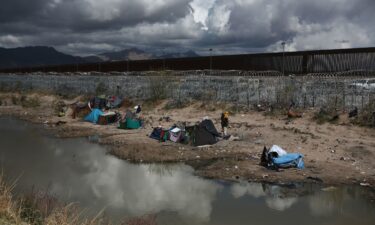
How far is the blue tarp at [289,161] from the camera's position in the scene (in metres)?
13.1

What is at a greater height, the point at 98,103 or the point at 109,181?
the point at 98,103

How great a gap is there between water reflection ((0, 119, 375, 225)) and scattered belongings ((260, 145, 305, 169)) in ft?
4.48

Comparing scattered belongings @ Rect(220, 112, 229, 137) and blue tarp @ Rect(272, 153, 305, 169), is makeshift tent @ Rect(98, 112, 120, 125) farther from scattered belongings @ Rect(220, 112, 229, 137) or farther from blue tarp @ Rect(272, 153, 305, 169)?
blue tarp @ Rect(272, 153, 305, 169)

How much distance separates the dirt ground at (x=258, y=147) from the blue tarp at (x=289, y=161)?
0.23 metres

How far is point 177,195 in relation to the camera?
11.4 meters

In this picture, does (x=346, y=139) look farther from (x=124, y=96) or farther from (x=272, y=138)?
(x=124, y=96)

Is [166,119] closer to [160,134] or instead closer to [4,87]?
[160,134]

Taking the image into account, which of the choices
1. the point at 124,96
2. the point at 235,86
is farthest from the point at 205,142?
the point at 124,96

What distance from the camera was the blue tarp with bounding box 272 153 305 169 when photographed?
13078 millimetres

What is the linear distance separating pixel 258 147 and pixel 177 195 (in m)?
5.18

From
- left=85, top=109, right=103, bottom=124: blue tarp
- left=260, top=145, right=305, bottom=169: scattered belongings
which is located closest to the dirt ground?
left=260, top=145, right=305, bottom=169: scattered belongings

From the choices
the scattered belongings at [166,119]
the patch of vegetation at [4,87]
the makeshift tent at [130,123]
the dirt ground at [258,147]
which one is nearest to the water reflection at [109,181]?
the dirt ground at [258,147]

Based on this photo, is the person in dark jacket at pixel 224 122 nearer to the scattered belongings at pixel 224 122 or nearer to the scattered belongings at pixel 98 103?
the scattered belongings at pixel 224 122

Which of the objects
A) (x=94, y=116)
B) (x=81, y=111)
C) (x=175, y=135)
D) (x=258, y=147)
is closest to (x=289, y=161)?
(x=258, y=147)
